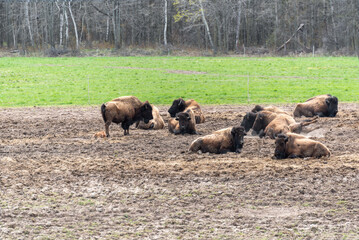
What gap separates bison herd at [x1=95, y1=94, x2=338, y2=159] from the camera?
40.4ft

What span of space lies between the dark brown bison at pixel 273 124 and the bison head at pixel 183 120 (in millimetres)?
2139

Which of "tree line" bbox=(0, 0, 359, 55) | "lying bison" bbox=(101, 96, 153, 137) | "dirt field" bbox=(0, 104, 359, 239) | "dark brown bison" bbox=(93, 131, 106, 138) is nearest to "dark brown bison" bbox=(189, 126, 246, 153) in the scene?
"dirt field" bbox=(0, 104, 359, 239)

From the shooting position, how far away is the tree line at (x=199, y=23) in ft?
218

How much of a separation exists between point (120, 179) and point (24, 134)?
7408 millimetres

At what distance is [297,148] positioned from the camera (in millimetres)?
12320

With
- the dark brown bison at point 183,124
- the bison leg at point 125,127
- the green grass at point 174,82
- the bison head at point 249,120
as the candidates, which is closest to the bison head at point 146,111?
the bison leg at point 125,127

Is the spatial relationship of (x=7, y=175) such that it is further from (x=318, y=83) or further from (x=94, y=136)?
(x=318, y=83)

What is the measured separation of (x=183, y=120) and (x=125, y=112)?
201 centimetres

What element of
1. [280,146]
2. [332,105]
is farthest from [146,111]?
[332,105]

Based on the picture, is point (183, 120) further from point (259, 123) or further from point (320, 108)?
point (320, 108)

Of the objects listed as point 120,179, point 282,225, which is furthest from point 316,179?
point 120,179

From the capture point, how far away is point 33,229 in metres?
7.91

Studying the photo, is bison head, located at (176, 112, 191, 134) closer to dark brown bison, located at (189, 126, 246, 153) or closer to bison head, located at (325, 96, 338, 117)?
dark brown bison, located at (189, 126, 246, 153)

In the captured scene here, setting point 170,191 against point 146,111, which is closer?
point 170,191
